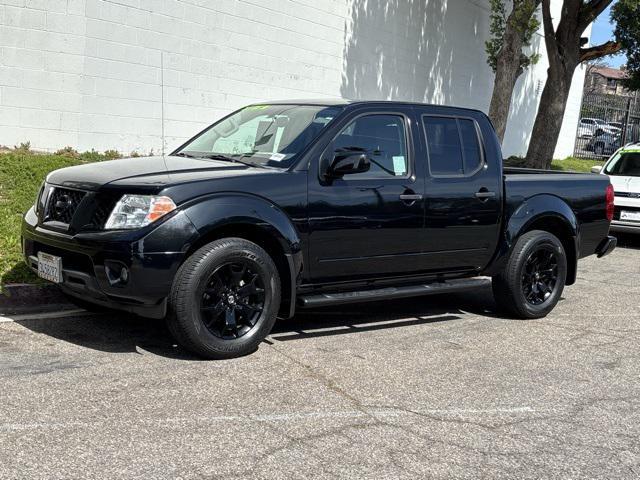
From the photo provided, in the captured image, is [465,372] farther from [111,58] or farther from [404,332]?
[111,58]

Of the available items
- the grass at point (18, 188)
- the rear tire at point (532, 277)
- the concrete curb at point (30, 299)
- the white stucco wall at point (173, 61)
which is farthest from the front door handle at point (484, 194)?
the white stucco wall at point (173, 61)

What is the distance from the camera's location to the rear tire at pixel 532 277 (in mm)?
7453

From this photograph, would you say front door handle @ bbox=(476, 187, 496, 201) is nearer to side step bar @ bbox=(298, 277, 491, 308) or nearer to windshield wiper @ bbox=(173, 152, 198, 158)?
side step bar @ bbox=(298, 277, 491, 308)

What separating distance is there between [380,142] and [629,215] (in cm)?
800

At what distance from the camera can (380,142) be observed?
6.62 meters

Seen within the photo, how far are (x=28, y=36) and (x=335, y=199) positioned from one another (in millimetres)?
6355

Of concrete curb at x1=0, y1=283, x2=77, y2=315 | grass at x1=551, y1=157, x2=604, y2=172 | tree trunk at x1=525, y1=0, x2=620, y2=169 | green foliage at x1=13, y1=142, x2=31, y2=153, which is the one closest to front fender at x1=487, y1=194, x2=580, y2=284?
concrete curb at x1=0, y1=283, x2=77, y2=315

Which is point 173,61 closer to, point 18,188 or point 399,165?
point 18,188

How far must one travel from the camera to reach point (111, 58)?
11508mm

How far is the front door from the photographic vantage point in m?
6.11

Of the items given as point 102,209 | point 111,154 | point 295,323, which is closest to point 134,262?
point 102,209

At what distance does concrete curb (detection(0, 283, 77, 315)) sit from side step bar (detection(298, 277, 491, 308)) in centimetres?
226

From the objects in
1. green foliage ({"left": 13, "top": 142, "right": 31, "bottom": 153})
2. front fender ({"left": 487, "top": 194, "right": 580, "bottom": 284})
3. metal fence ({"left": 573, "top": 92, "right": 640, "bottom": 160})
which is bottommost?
front fender ({"left": 487, "top": 194, "right": 580, "bottom": 284})

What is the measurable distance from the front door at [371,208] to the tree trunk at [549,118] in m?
13.1
